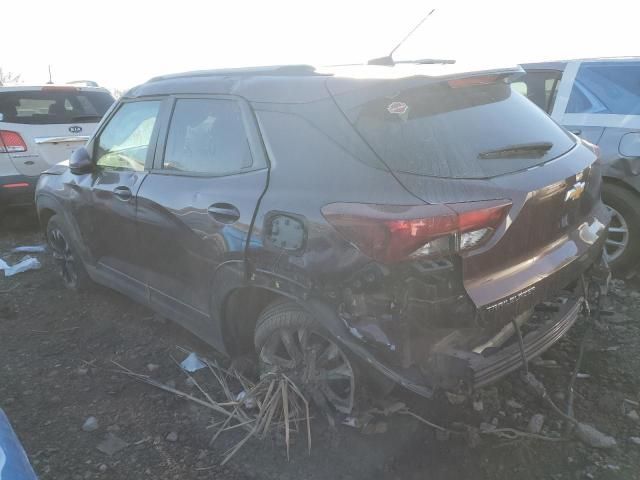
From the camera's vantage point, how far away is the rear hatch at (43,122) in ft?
19.5

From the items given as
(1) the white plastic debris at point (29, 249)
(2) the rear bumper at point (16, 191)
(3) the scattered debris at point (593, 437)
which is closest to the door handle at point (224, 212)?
(3) the scattered debris at point (593, 437)

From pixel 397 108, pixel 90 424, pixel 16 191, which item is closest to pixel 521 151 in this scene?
pixel 397 108

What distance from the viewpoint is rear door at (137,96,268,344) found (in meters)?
2.59

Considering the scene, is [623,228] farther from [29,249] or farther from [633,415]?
[29,249]

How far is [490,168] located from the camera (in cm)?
227

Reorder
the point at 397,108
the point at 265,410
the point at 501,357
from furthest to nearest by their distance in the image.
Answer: the point at 265,410
the point at 397,108
the point at 501,357

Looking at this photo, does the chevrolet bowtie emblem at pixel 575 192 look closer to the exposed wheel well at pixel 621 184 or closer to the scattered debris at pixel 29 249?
the exposed wheel well at pixel 621 184

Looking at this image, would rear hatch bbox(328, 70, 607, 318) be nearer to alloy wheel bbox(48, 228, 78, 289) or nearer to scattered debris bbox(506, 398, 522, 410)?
scattered debris bbox(506, 398, 522, 410)

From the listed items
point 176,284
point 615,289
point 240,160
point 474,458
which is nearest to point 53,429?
point 176,284

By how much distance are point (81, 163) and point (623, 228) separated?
4057 millimetres

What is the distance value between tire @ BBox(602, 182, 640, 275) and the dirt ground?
46 cm

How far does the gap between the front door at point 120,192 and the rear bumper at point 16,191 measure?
2493 millimetres

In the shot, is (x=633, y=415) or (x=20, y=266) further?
(x=20, y=266)

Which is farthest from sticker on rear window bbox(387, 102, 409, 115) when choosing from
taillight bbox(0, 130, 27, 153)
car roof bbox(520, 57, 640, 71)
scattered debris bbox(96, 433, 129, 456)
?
taillight bbox(0, 130, 27, 153)
